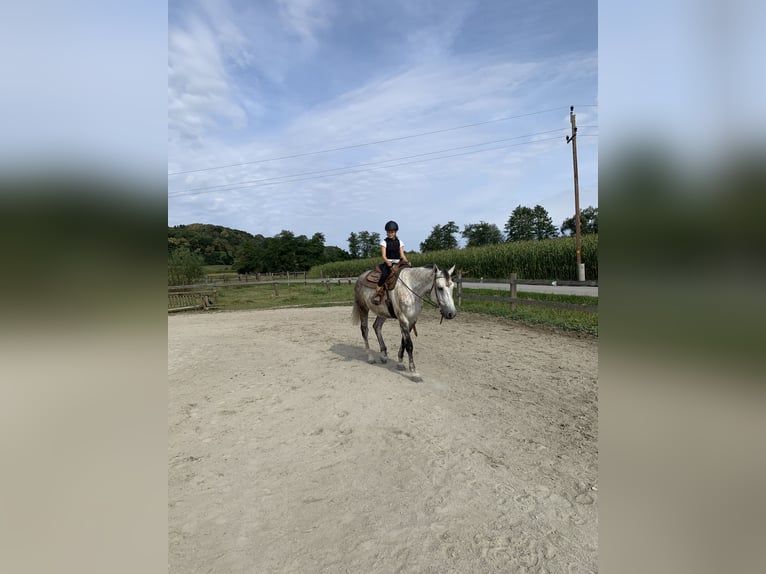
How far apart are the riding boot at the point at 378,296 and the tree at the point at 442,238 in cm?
6978

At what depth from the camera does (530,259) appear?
20.0 m

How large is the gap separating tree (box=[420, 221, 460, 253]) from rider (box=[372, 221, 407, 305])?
6970cm

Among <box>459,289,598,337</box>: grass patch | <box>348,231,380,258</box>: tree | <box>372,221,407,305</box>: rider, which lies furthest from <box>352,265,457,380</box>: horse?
<box>348,231,380,258</box>: tree

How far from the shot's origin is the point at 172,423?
4121 mm

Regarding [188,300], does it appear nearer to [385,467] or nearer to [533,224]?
[385,467]

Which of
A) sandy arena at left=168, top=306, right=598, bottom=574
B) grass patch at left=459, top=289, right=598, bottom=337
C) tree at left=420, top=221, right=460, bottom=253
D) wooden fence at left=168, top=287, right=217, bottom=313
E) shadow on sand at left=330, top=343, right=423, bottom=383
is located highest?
tree at left=420, top=221, right=460, bottom=253

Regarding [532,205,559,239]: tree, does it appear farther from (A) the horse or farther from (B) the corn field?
(A) the horse

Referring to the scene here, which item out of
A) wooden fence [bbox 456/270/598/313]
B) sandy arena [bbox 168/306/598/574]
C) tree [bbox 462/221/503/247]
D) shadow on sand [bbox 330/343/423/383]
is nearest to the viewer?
sandy arena [bbox 168/306/598/574]

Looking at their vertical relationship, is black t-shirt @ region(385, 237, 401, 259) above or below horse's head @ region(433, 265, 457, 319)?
above

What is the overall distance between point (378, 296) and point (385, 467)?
11.1ft

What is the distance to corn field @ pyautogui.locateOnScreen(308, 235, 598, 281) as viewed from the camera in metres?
16.3

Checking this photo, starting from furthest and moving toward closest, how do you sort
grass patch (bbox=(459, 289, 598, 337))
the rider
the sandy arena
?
grass patch (bbox=(459, 289, 598, 337)) < the rider < the sandy arena
